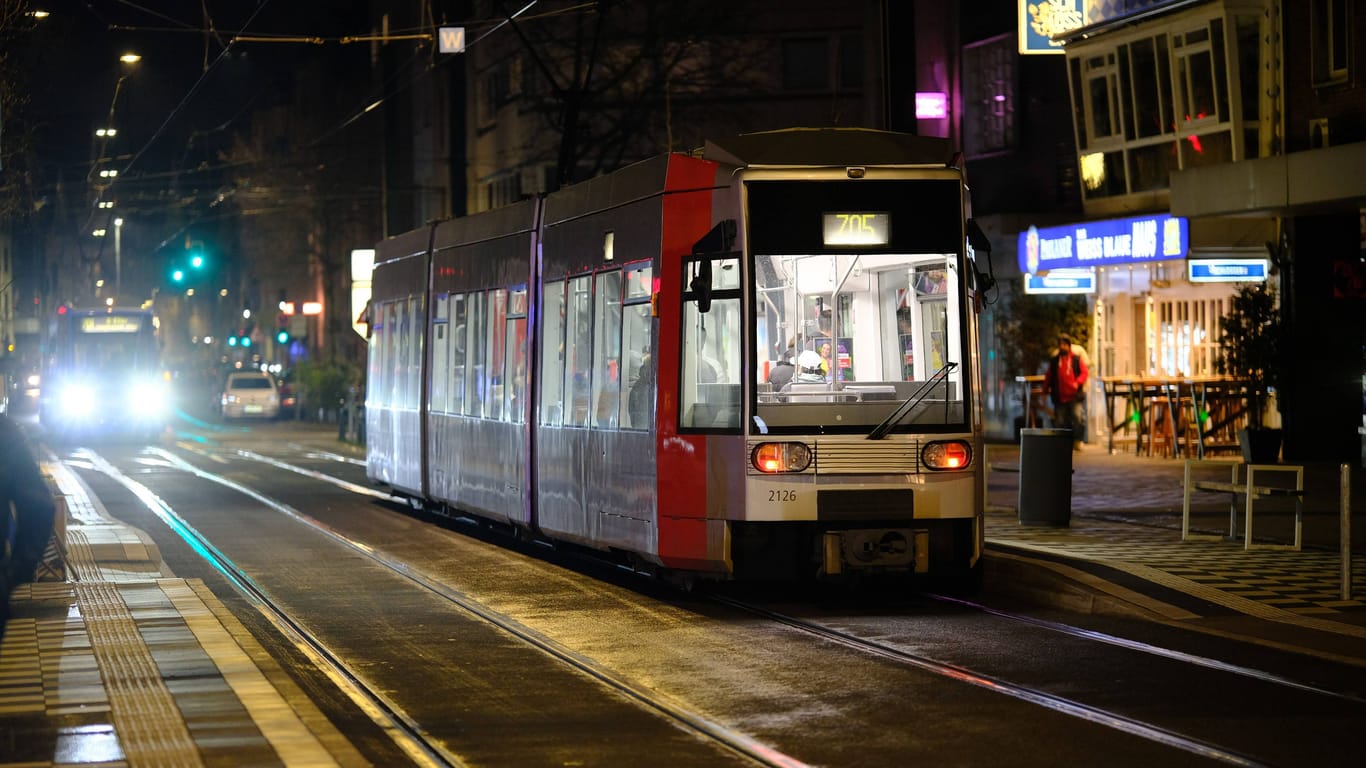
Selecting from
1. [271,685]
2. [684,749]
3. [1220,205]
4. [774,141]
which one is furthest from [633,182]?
[1220,205]

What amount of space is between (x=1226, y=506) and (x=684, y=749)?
559 inches

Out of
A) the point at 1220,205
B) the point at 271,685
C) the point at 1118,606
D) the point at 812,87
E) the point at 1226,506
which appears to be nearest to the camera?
the point at 271,685

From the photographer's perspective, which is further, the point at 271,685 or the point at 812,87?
the point at 812,87

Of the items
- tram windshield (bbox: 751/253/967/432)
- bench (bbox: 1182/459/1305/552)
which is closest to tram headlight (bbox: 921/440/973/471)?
tram windshield (bbox: 751/253/967/432)

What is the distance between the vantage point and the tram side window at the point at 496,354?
18406mm

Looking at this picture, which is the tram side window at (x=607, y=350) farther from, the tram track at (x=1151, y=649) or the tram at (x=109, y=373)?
the tram at (x=109, y=373)

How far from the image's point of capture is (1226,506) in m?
21.3

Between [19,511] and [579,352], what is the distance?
177 inches

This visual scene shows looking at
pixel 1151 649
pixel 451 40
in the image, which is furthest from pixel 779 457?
pixel 451 40

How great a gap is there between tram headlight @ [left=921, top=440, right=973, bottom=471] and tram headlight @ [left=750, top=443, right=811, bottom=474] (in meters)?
0.86

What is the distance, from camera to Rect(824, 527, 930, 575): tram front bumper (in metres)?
13.2

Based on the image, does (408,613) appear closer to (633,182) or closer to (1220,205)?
(633,182)

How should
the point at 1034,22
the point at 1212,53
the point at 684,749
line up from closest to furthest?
the point at 684,749, the point at 1212,53, the point at 1034,22

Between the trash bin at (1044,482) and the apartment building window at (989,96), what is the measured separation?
21928mm
